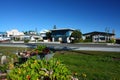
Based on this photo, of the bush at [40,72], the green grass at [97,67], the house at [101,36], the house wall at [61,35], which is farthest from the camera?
the house wall at [61,35]

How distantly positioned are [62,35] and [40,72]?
74.5m

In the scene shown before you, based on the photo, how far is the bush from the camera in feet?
15.4

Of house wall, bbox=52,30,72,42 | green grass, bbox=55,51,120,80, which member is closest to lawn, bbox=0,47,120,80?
green grass, bbox=55,51,120,80

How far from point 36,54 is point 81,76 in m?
2.59

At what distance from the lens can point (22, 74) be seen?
4.71 meters

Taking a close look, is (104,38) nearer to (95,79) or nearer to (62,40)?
(62,40)

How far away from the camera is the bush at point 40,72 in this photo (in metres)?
4.70

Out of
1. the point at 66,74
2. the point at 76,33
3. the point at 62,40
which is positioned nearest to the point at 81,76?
the point at 66,74

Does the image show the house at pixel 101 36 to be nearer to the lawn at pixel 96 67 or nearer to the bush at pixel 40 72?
the lawn at pixel 96 67

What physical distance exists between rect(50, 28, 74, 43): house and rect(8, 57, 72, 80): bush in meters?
70.2

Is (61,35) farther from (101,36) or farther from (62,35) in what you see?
(101,36)

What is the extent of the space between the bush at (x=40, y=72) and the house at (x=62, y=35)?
70194 millimetres

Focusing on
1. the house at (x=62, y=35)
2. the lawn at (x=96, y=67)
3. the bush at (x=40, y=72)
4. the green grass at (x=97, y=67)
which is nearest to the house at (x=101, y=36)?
the house at (x=62, y=35)

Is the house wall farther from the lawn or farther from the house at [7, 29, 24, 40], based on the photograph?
the lawn
